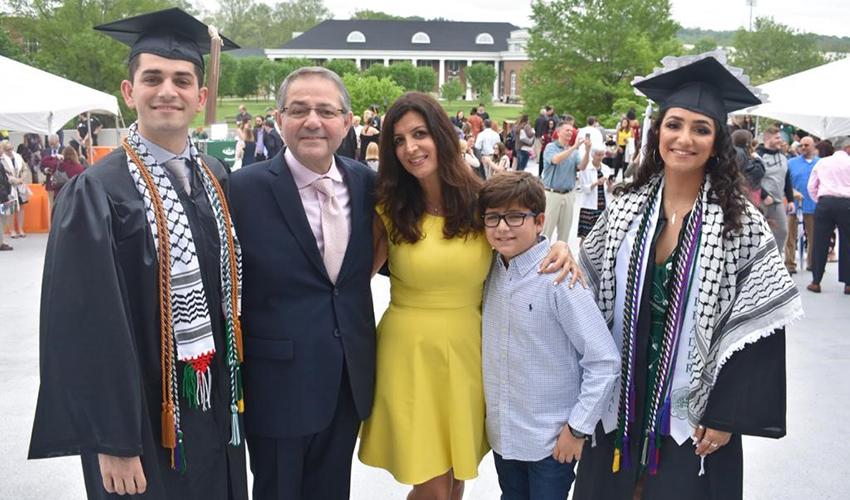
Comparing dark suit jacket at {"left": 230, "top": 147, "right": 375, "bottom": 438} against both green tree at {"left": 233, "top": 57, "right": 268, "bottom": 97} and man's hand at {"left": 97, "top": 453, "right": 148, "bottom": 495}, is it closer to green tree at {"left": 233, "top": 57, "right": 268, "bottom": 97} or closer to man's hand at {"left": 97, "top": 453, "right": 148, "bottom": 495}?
man's hand at {"left": 97, "top": 453, "right": 148, "bottom": 495}

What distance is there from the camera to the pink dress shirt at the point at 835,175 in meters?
8.96

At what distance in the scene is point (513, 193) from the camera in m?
2.89

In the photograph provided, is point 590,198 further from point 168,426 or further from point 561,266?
point 168,426

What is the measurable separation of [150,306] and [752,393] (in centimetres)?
204

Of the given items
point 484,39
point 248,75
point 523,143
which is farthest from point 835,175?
point 484,39

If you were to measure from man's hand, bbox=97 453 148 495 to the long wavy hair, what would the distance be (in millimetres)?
1258

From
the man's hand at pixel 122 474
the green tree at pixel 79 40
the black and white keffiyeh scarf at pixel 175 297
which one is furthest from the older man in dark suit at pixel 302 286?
the green tree at pixel 79 40

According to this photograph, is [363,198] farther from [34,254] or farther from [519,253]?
[34,254]

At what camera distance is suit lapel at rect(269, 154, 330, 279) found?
2816 mm

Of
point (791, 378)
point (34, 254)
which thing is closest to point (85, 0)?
point (34, 254)

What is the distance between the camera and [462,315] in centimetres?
306

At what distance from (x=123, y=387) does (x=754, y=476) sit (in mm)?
3762

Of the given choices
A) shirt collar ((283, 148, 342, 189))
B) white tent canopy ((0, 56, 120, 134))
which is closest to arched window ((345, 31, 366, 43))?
white tent canopy ((0, 56, 120, 134))

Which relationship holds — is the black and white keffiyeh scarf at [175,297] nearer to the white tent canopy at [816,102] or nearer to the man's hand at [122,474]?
the man's hand at [122,474]
